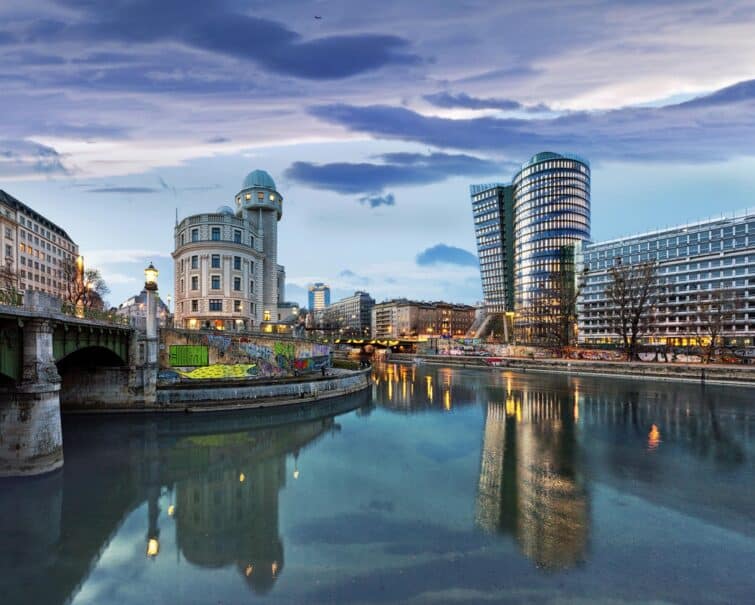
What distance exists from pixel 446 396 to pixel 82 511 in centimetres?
4131

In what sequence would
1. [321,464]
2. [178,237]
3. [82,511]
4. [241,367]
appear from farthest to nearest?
1. [178,237]
2. [241,367]
3. [321,464]
4. [82,511]

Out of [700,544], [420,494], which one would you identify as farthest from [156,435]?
[700,544]

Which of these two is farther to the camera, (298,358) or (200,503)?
(298,358)

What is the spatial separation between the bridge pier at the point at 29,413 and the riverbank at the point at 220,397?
15343 mm

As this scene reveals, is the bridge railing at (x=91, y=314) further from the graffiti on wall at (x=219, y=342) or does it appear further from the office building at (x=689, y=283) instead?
the office building at (x=689, y=283)

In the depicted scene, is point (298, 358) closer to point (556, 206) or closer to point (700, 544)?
point (700, 544)

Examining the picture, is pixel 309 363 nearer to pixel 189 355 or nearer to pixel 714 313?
pixel 189 355

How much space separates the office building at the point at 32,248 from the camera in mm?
88188

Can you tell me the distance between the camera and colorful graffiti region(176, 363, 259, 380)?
41.1 m

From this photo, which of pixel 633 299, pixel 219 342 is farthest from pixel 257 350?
pixel 633 299

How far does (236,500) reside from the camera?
18203mm

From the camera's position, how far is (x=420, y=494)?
18516 mm

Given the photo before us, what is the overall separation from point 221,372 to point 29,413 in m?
23.3

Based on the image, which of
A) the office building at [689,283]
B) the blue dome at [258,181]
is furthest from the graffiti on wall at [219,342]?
the office building at [689,283]
